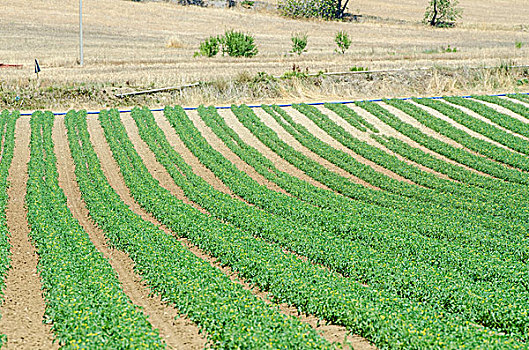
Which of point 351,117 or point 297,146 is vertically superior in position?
point 351,117

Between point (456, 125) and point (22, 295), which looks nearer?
point (22, 295)

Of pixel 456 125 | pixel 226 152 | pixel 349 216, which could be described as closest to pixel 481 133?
pixel 456 125

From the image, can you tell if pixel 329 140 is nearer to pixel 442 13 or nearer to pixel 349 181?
pixel 349 181

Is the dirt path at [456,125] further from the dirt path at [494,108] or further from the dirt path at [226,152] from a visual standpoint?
the dirt path at [226,152]

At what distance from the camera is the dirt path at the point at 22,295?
12.0m

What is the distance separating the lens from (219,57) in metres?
46.8

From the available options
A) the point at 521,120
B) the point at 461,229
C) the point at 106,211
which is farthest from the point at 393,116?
the point at 106,211

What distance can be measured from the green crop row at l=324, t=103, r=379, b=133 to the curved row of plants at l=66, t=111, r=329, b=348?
1406 centimetres

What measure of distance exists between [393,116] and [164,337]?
22.3 meters

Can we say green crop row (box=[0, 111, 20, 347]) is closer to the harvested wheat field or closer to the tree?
the harvested wheat field

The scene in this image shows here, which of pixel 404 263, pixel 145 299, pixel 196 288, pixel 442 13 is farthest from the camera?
pixel 442 13

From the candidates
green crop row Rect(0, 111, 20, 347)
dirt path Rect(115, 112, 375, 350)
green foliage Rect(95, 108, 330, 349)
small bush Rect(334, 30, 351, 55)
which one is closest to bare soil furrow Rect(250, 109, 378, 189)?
dirt path Rect(115, 112, 375, 350)

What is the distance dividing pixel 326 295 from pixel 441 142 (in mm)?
16796

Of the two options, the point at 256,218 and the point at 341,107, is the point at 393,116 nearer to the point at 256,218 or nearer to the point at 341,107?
the point at 341,107
